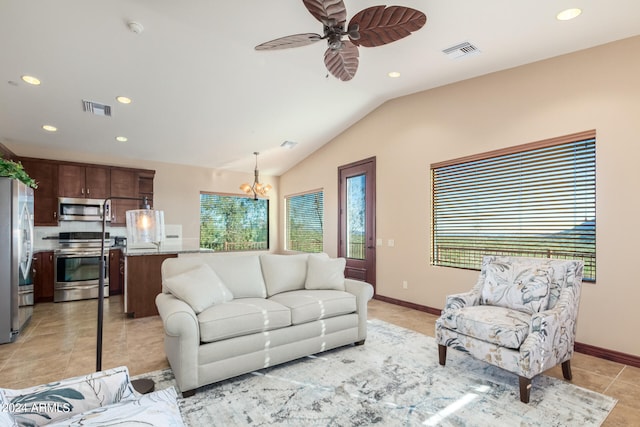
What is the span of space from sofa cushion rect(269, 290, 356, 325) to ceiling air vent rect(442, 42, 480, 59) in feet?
8.83

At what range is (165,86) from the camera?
3.86 m

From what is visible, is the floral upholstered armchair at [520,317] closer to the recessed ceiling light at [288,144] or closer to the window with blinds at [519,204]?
the window with blinds at [519,204]

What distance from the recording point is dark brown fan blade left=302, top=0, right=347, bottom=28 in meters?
1.86

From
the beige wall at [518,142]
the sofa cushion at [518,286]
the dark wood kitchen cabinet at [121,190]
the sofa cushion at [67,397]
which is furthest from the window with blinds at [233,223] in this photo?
the sofa cushion at [67,397]

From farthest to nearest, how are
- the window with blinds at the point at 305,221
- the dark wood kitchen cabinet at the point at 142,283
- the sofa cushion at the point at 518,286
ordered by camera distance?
the window with blinds at the point at 305,221 → the dark wood kitchen cabinet at the point at 142,283 → the sofa cushion at the point at 518,286

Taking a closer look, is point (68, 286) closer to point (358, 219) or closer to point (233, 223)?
point (233, 223)

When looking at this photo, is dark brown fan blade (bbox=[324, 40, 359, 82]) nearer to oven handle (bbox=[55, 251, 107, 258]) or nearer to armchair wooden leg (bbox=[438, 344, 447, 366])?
armchair wooden leg (bbox=[438, 344, 447, 366])

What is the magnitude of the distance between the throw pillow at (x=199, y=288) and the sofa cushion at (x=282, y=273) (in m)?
0.50

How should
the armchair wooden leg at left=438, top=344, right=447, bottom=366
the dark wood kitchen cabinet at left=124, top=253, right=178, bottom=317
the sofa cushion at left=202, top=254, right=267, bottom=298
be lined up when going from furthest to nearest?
the dark wood kitchen cabinet at left=124, top=253, right=178, bottom=317
the sofa cushion at left=202, top=254, right=267, bottom=298
the armchair wooden leg at left=438, top=344, right=447, bottom=366

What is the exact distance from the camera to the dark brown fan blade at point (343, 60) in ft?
7.43

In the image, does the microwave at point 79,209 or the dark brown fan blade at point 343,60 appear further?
the microwave at point 79,209

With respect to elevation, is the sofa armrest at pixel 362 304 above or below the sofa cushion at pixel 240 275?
below

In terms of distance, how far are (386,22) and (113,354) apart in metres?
3.57

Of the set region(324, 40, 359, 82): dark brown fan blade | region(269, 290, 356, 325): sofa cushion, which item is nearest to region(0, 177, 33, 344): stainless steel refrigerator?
region(269, 290, 356, 325): sofa cushion
